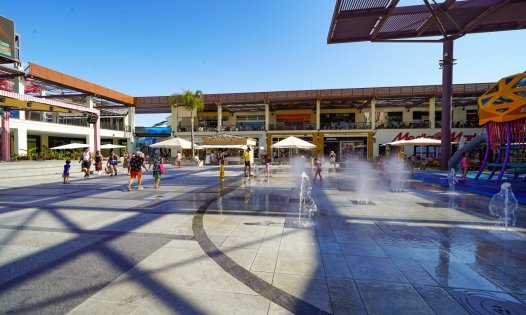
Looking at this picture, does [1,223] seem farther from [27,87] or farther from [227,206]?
[27,87]

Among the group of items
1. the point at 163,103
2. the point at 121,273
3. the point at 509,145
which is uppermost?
the point at 163,103

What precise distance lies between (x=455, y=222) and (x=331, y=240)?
325cm

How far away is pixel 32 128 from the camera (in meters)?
23.5

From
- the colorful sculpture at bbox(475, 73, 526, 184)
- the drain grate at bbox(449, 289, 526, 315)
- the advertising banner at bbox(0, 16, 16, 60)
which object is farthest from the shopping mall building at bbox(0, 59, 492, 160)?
the drain grate at bbox(449, 289, 526, 315)

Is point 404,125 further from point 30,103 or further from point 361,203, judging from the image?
point 30,103

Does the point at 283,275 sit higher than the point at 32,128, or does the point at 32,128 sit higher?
the point at 32,128

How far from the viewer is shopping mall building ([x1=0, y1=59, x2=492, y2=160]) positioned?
1054 inches

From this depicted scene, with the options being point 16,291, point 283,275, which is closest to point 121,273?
point 16,291

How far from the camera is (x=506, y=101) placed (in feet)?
33.1

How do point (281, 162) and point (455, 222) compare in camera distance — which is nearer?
point (455, 222)

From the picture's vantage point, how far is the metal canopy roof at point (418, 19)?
38.5ft

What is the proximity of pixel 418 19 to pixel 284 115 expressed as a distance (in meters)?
22.9

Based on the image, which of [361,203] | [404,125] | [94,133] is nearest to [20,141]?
[94,133]

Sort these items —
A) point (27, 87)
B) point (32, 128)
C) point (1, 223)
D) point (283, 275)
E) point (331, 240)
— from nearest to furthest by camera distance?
point (283, 275)
point (331, 240)
point (1, 223)
point (32, 128)
point (27, 87)
